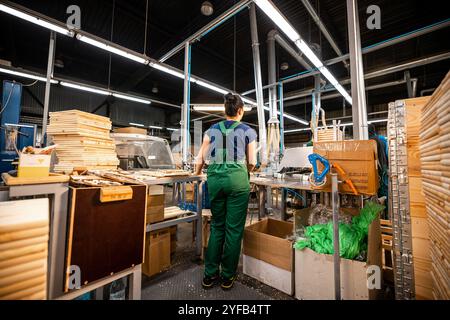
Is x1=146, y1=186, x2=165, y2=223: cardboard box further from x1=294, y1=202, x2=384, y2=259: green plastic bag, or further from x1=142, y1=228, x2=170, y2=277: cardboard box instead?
x1=294, y1=202, x2=384, y2=259: green plastic bag

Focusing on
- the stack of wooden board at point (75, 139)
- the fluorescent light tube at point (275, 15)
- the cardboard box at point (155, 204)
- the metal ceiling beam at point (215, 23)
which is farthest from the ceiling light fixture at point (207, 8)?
the cardboard box at point (155, 204)

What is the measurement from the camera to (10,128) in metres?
3.61

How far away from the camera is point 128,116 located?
992cm

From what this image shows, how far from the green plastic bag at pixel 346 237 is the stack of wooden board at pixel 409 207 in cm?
22

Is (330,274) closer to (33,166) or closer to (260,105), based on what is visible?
(33,166)

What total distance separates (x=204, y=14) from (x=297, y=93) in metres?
4.45

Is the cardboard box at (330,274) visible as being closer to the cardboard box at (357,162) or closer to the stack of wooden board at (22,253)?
the cardboard box at (357,162)

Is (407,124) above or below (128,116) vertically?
below

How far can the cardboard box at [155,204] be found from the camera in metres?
1.84

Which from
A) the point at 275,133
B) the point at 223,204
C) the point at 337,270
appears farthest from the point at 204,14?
the point at 337,270

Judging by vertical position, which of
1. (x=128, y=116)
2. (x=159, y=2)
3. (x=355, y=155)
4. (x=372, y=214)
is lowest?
(x=372, y=214)

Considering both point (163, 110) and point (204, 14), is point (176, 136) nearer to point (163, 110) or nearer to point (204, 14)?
point (163, 110)

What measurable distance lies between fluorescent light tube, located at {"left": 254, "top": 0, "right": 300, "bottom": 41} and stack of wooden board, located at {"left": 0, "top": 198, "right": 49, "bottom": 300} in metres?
2.79

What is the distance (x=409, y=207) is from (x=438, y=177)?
1.28ft
